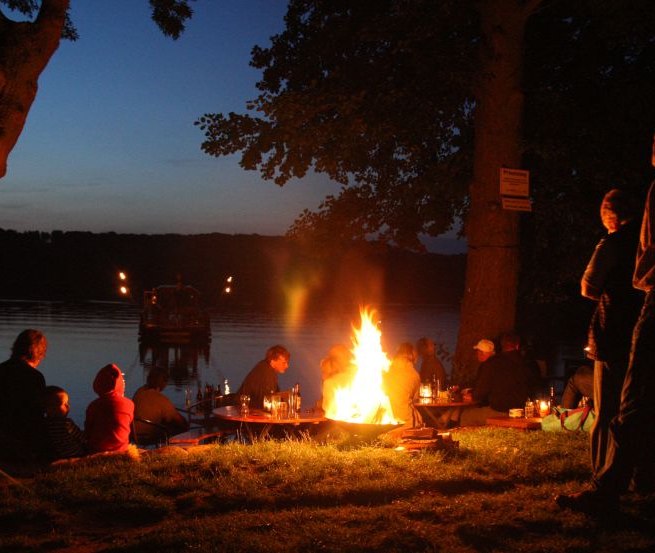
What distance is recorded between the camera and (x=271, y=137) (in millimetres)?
12438

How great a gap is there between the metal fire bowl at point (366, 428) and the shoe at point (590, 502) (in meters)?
2.45

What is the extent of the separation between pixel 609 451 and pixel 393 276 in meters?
144

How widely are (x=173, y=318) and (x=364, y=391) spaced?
51127 millimetres

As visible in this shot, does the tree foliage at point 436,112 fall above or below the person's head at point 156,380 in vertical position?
above

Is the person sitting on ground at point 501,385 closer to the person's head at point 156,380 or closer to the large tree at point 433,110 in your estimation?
the large tree at point 433,110

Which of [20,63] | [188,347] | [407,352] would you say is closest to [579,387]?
[407,352]

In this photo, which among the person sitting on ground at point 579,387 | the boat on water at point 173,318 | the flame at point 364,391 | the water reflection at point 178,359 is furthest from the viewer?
the boat on water at point 173,318

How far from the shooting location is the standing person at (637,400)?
465 centimetres

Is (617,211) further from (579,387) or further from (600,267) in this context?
(579,387)

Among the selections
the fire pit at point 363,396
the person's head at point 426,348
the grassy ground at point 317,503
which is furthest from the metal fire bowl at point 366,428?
the person's head at point 426,348

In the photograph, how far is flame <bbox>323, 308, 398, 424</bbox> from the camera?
25.7 feet

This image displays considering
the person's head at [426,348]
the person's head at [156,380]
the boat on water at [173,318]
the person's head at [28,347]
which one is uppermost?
the person's head at [28,347]

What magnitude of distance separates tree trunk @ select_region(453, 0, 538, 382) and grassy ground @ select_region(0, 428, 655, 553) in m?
4.02

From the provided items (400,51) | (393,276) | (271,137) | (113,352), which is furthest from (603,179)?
(393,276)
